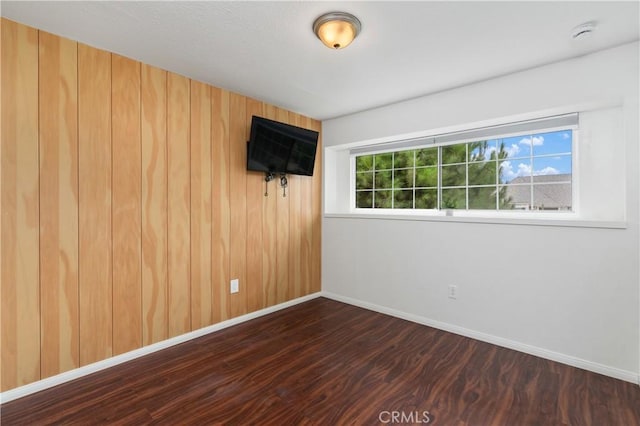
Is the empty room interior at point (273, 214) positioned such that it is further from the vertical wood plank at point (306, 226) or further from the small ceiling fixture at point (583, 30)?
the vertical wood plank at point (306, 226)

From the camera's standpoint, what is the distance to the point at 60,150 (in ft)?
6.45

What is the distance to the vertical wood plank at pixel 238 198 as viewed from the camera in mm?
2951

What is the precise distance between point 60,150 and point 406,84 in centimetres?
271

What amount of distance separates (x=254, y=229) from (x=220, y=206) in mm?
469

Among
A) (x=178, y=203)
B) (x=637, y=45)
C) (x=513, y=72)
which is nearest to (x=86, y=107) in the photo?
(x=178, y=203)

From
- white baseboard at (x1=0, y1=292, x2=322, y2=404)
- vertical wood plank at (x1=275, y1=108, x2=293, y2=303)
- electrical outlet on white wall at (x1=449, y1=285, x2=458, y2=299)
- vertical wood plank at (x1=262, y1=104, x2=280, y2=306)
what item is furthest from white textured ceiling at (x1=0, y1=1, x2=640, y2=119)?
white baseboard at (x1=0, y1=292, x2=322, y2=404)

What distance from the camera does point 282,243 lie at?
11.4 feet

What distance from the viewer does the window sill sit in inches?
84.6

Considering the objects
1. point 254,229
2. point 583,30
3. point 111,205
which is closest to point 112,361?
point 111,205

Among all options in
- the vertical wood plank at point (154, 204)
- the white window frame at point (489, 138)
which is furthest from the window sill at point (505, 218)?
the vertical wood plank at point (154, 204)

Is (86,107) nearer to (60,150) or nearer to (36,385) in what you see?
(60,150)

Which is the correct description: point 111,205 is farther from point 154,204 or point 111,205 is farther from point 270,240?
point 270,240

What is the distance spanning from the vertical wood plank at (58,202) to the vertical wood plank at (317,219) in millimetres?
2400

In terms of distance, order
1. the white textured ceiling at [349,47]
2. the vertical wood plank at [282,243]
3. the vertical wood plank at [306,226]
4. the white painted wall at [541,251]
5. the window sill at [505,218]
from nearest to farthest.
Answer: the white textured ceiling at [349,47]
the white painted wall at [541,251]
the window sill at [505,218]
the vertical wood plank at [282,243]
the vertical wood plank at [306,226]
